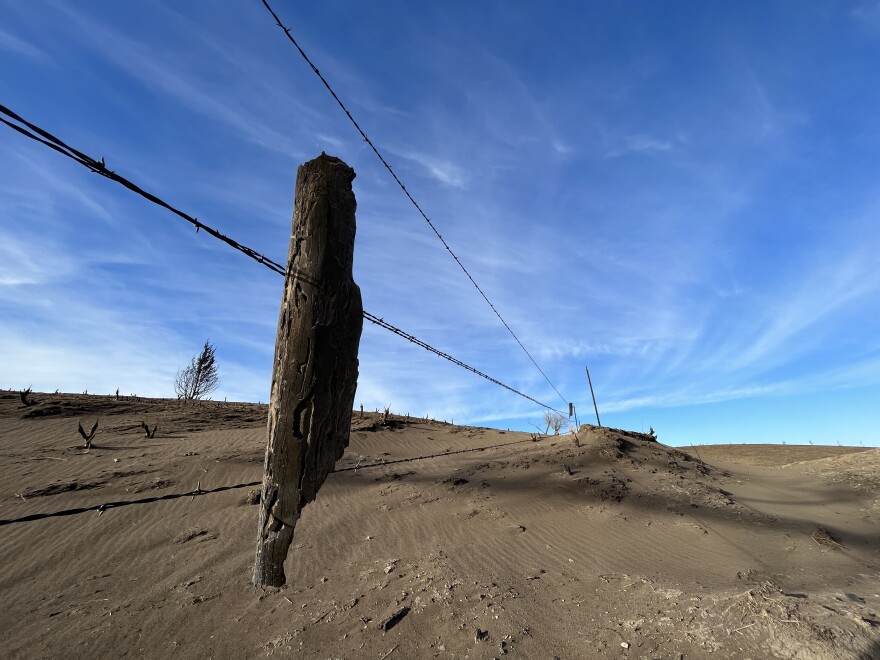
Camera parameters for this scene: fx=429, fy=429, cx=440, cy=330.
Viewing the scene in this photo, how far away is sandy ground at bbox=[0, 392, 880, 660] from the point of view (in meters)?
3.68

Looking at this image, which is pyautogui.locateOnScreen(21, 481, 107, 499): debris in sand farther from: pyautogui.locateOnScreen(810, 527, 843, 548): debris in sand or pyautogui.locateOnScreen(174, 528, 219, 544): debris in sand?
pyautogui.locateOnScreen(810, 527, 843, 548): debris in sand

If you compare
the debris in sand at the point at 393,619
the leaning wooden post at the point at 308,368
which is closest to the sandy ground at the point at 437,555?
the debris in sand at the point at 393,619

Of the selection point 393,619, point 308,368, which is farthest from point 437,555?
point 308,368

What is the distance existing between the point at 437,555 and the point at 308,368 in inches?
154

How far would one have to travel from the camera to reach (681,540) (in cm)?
691

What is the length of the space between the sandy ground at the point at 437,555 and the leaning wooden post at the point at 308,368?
3.20ft

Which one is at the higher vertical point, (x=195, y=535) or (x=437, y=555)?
(x=437, y=555)

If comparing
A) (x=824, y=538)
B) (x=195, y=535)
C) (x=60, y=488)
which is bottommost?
(x=195, y=535)

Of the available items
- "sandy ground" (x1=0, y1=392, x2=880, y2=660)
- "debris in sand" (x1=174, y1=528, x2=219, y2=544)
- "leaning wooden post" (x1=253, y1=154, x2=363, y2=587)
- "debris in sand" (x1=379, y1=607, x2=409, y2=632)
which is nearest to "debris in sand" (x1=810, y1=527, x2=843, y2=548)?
"sandy ground" (x1=0, y1=392, x2=880, y2=660)

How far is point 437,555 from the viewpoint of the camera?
5.73 meters

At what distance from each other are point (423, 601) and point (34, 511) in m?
7.56

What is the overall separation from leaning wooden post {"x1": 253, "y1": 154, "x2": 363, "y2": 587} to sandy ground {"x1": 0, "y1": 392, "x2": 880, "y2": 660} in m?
0.98

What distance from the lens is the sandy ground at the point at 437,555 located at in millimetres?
3680

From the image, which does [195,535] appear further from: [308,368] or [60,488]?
[308,368]
